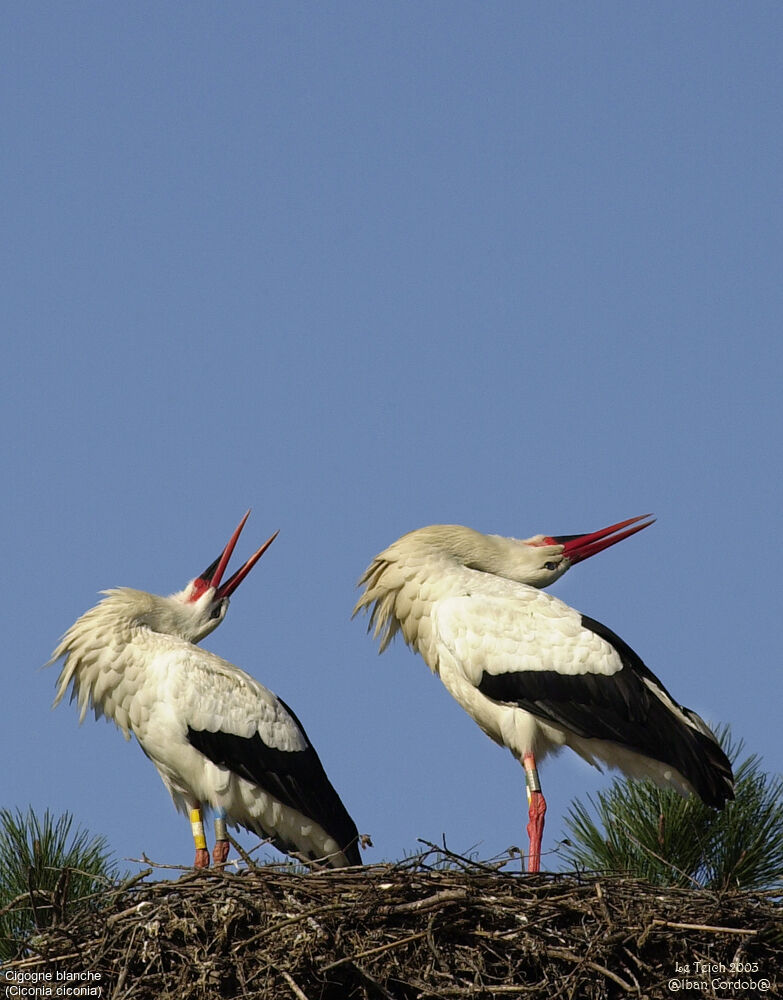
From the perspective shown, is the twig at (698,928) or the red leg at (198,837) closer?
the twig at (698,928)

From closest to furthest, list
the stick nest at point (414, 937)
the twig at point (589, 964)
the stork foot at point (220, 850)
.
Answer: the twig at point (589, 964) → the stick nest at point (414, 937) → the stork foot at point (220, 850)

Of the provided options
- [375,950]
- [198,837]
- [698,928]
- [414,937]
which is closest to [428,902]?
[414,937]

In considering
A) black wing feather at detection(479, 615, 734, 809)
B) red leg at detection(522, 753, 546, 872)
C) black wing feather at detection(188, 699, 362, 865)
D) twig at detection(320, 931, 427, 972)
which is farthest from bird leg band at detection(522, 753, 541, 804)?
twig at detection(320, 931, 427, 972)

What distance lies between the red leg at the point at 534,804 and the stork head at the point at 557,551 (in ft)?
4.34

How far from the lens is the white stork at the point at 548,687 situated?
8.78 meters

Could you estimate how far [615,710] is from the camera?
8.83m

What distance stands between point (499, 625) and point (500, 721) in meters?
0.47

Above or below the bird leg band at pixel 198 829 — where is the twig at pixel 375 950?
below

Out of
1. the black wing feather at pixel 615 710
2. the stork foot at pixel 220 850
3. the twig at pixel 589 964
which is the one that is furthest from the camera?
the stork foot at pixel 220 850

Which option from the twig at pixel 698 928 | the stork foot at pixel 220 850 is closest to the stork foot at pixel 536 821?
the stork foot at pixel 220 850

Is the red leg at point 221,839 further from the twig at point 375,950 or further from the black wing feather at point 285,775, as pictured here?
the twig at point 375,950

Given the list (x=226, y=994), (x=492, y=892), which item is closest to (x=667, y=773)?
(x=492, y=892)

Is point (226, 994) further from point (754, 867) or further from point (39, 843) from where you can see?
point (754, 867)

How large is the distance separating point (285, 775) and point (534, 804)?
1239 mm
